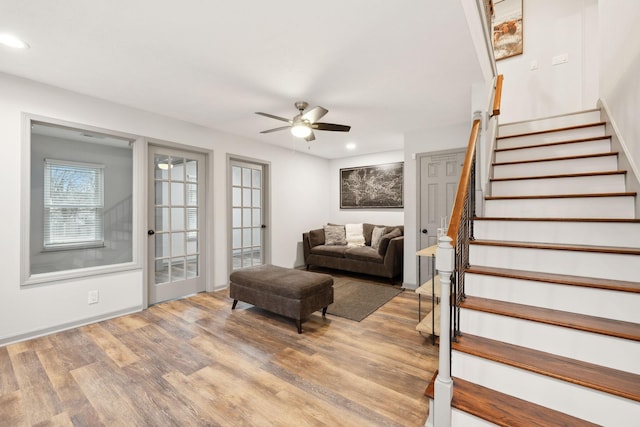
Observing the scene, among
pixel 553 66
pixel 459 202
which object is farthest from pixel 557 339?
pixel 553 66

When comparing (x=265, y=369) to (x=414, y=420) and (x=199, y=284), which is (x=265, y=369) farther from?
(x=199, y=284)

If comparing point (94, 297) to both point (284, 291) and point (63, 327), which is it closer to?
point (63, 327)

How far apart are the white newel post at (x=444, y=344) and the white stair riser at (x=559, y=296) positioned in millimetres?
630

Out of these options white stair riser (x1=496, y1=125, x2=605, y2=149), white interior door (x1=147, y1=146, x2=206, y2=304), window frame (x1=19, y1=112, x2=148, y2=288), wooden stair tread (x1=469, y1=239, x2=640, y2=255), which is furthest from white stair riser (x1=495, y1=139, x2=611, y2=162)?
window frame (x1=19, y1=112, x2=148, y2=288)

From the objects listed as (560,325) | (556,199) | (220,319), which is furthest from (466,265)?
(220,319)

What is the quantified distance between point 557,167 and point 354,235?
359 centimetres

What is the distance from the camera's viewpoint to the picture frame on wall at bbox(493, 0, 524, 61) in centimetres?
365

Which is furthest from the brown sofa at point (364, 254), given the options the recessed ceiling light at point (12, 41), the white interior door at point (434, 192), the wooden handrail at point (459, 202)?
the recessed ceiling light at point (12, 41)

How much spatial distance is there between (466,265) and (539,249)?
0.46 metres

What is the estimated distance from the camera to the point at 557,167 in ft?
8.04

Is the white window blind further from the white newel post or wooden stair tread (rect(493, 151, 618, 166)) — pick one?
wooden stair tread (rect(493, 151, 618, 166))

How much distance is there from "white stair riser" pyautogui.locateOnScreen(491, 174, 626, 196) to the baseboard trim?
13.9 ft

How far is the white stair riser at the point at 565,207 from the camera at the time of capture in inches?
75.7

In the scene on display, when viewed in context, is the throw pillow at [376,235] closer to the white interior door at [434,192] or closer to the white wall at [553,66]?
the white interior door at [434,192]
